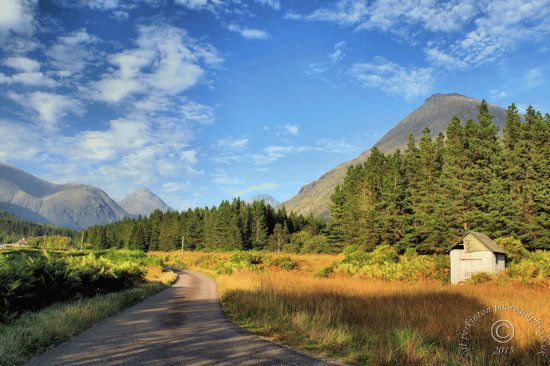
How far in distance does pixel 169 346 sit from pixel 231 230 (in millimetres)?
90236

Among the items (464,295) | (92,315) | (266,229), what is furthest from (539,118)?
(266,229)

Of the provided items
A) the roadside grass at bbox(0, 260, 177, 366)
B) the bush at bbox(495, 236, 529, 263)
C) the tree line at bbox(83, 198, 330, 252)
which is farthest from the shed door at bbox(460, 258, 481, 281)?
the tree line at bbox(83, 198, 330, 252)

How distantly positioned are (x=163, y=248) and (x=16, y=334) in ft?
386

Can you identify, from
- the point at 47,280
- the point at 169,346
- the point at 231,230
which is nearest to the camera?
the point at 169,346

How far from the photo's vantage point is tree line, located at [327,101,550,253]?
42969 mm

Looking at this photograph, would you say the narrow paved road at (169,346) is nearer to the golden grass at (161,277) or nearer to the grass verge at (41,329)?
the grass verge at (41,329)

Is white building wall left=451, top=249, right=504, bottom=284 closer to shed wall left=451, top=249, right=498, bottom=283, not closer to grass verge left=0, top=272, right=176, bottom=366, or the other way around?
shed wall left=451, top=249, right=498, bottom=283

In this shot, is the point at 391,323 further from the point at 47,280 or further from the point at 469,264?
the point at 469,264

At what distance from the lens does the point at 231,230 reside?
98.1m

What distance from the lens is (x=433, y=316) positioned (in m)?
10.9

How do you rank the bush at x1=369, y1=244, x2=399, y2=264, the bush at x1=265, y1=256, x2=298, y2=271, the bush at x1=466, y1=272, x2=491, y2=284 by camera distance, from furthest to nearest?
the bush at x1=265, y1=256, x2=298, y2=271 → the bush at x1=369, y1=244, x2=399, y2=264 → the bush at x1=466, y1=272, x2=491, y2=284

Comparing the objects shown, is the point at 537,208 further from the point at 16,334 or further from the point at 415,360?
the point at 16,334

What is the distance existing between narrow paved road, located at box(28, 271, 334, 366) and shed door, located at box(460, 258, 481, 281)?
21.7 metres

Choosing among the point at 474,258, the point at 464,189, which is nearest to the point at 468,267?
the point at 474,258
